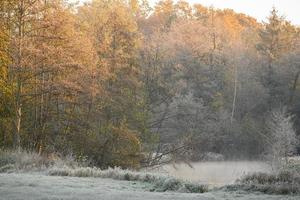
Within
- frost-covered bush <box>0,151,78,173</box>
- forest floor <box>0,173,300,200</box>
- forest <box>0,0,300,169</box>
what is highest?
forest <box>0,0,300,169</box>

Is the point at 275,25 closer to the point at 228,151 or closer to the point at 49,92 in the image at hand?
the point at 228,151

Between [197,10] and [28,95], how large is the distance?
2283 inches

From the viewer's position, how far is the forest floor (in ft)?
35.8

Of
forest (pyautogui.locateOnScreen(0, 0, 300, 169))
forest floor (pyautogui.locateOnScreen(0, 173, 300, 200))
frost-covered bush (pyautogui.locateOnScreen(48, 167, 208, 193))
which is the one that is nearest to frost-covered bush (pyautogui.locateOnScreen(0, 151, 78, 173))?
frost-covered bush (pyautogui.locateOnScreen(48, 167, 208, 193))

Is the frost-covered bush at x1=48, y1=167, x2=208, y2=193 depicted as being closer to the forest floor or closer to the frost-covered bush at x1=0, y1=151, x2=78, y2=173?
the forest floor

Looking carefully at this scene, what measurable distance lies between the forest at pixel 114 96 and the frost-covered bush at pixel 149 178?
7.13 m

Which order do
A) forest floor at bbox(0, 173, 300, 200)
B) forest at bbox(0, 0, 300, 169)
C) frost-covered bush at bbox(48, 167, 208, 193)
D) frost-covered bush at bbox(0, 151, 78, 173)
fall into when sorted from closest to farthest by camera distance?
Answer: forest floor at bbox(0, 173, 300, 200) → frost-covered bush at bbox(48, 167, 208, 193) → frost-covered bush at bbox(0, 151, 78, 173) → forest at bbox(0, 0, 300, 169)

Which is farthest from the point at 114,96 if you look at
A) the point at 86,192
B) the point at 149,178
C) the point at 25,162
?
the point at 86,192

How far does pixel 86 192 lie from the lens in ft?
38.0

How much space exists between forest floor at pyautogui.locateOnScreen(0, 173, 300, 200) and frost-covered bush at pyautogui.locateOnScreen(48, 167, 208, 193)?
0.49 metres

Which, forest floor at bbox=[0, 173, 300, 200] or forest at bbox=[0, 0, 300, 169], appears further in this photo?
forest at bbox=[0, 0, 300, 169]

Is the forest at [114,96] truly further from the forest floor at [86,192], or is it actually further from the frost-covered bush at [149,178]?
the forest floor at [86,192]

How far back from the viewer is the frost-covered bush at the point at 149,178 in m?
13.3

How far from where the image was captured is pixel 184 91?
5181cm
